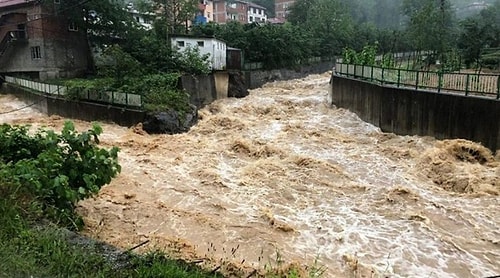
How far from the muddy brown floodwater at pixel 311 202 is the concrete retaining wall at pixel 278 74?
17.3 metres

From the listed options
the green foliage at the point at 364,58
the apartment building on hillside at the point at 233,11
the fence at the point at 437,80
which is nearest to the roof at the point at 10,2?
the green foliage at the point at 364,58

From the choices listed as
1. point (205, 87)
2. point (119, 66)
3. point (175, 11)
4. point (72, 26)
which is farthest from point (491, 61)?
point (72, 26)

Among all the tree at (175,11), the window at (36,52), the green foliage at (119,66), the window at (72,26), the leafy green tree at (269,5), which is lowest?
the green foliage at (119,66)

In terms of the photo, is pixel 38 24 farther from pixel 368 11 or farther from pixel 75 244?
pixel 368 11

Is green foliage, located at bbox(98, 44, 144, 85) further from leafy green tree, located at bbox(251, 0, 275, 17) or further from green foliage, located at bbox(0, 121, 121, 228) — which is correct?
leafy green tree, located at bbox(251, 0, 275, 17)

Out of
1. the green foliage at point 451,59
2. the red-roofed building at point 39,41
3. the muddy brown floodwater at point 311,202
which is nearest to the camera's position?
the muddy brown floodwater at point 311,202

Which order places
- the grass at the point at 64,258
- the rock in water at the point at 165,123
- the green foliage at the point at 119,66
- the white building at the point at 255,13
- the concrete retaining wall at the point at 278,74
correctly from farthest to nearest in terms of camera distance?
the white building at the point at 255,13 → the concrete retaining wall at the point at 278,74 → the green foliage at the point at 119,66 → the rock in water at the point at 165,123 → the grass at the point at 64,258

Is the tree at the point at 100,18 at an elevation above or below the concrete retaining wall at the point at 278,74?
above

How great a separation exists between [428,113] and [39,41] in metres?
28.5

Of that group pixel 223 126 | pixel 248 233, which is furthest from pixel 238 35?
pixel 248 233

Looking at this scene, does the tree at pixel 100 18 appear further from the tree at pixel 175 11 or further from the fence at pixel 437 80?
the fence at pixel 437 80

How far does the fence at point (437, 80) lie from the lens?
45.0ft

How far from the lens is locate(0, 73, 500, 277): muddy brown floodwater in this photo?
7758 mm

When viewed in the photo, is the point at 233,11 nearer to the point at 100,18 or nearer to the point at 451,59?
the point at 100,18
